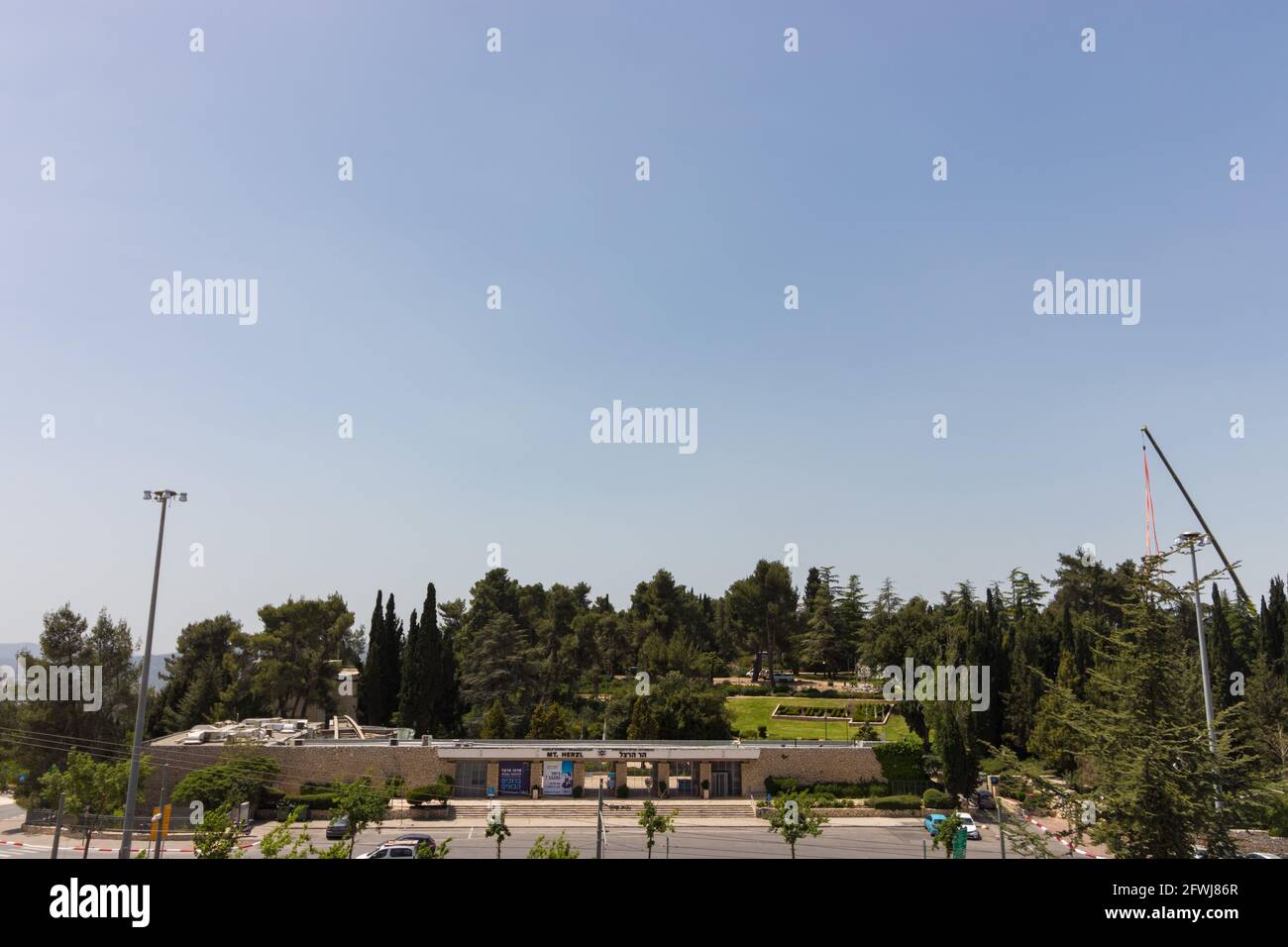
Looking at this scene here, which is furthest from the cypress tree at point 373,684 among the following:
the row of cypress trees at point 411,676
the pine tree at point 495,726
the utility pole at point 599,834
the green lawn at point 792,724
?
the utility pole at point 599,834

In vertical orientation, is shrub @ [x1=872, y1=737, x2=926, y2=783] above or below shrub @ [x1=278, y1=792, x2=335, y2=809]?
above

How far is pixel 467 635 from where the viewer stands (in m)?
93.6

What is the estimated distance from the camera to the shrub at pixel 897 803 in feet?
165

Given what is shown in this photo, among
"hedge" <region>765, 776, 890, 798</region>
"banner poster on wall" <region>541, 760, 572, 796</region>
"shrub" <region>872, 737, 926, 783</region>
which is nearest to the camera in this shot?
"hedge" <region>765, 776, 890, 798</region>

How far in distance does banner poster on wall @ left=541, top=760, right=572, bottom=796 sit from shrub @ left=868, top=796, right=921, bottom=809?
59.6 feet

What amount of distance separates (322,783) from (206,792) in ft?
21.1

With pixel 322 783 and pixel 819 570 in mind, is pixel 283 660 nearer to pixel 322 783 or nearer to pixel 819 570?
pixel 322 783

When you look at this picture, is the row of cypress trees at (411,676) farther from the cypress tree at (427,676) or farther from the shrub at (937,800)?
the shrub at (937,800)

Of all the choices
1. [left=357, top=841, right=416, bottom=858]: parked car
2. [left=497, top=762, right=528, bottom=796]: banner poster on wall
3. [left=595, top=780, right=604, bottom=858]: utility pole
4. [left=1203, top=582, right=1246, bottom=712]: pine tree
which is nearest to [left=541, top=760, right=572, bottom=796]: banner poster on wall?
[left=497, top=762, right=528, bottom=796]: banner poster on wall

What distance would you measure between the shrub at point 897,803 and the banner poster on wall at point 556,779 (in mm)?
18162

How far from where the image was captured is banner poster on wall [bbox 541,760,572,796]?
2036 inches

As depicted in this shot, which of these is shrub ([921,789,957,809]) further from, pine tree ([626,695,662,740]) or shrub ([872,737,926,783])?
pine tree ([626,695,662,740])

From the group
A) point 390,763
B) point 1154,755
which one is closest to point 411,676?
point 390,763

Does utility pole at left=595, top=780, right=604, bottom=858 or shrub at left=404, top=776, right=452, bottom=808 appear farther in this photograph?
shrub at left=404, top=776, right=452, bottom=808
